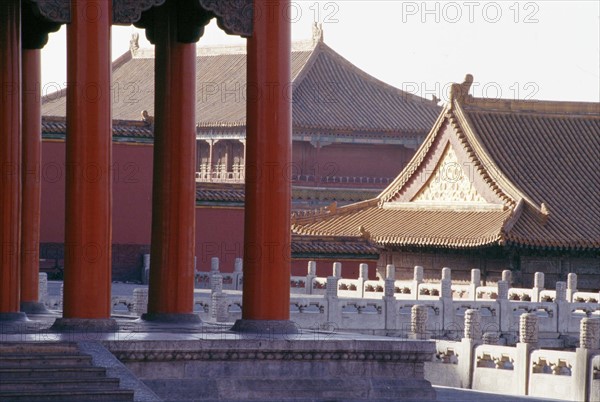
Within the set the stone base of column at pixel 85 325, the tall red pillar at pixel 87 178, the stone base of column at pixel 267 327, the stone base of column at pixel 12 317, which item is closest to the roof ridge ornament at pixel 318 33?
the stone base of column at pixel 12 317

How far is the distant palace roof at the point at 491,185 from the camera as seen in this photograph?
134ft

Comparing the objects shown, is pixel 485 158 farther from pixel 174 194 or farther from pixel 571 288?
pixel 174 194

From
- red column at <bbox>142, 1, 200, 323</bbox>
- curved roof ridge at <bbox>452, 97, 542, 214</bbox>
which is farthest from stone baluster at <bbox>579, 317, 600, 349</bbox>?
curved roof ridge at <bbox>452, 97, 542, 214</bbox>

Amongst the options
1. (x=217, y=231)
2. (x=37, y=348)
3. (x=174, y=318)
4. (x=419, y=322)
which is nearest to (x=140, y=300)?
(x=419, y=322)

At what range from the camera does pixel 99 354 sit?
14008 millimetres

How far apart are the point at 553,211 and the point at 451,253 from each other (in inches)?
118

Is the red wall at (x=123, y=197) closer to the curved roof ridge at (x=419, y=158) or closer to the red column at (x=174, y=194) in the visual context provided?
the curved roof ridge at (x=419, y=158)

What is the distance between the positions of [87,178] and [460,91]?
29.8 m

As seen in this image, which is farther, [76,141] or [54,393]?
[76,141]

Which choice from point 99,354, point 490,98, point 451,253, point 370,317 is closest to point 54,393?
point 99,354

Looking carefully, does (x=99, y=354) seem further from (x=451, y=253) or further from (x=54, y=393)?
(x=451, y=253)

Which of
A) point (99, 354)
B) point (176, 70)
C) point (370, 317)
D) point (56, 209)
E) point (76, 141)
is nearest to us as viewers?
point (99, 354)

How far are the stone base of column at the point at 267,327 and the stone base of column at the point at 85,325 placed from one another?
4.66 ft

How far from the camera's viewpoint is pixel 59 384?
520 inches
